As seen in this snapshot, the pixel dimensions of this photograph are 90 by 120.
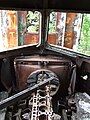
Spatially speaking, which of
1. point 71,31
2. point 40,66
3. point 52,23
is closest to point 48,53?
point 40,66

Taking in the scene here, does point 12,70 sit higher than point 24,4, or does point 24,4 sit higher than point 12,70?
point 24,4

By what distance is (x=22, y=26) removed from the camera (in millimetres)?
3199

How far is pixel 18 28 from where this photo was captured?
3.23 m

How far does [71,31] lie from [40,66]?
87cm

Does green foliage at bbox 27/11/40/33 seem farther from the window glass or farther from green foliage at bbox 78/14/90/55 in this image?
green foliage at bbox 78/14/90/55

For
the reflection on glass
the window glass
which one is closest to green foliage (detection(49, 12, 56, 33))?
the reflection on glass

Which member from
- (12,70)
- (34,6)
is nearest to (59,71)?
(12,70)

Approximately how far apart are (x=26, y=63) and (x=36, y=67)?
0.16 meters

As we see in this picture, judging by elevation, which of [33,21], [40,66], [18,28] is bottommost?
[40,66]

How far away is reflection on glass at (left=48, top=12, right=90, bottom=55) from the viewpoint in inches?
121

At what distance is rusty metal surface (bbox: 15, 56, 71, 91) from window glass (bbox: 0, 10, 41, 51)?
1.11 ft

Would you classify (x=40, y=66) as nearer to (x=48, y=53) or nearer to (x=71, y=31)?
(x=48, y=53)

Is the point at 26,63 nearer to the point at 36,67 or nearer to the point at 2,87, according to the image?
the point at 36,67

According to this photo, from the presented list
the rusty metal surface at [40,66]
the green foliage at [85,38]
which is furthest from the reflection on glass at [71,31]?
the rusty metal surface at [40,66]
